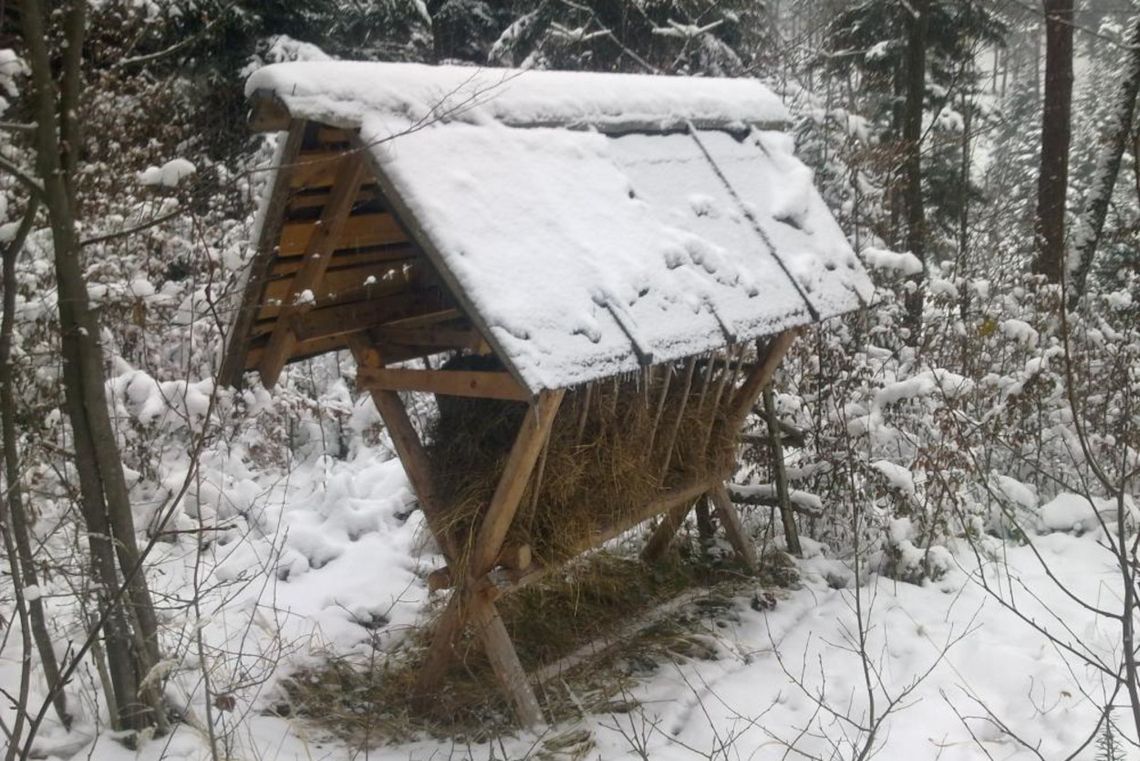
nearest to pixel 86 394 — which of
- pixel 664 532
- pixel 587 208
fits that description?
pixel 587 208

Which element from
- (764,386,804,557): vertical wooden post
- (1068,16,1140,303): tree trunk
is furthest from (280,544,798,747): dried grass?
(1068,16,1140,303): tree trunk

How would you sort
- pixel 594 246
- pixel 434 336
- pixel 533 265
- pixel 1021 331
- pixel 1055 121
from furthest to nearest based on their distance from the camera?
1. pixel 1055 121
2. pixel 1021 331
3. pixel 434 336
4. pixel 594 246
5. pixel 533 265

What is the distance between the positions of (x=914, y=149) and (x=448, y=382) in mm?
6289

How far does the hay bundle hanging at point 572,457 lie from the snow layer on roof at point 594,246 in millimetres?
569

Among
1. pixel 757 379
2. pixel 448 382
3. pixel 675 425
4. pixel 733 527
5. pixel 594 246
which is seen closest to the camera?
pixel 594 246

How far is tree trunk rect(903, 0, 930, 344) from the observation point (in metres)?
7.18

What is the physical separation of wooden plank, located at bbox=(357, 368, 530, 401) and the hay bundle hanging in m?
0.31

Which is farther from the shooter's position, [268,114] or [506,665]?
[506,665]

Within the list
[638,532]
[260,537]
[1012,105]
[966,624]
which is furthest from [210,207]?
[1012,105]

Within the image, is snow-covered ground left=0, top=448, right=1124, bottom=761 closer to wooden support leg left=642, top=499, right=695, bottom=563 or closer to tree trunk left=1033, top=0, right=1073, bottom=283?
wooden support leg left=642, top=499, right=695, bottom=563

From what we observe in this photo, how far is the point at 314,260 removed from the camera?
11.6ft

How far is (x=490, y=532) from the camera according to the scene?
3553 millimetres

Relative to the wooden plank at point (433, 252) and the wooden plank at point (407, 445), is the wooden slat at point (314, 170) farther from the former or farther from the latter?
the wooden plank at point (407, 445)

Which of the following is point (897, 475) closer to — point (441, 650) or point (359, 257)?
point (441, 650)
